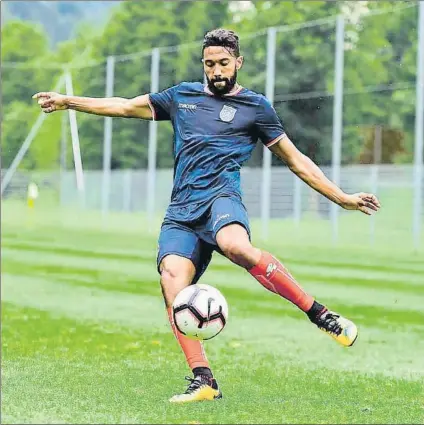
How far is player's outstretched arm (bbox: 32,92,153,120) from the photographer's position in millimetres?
7395

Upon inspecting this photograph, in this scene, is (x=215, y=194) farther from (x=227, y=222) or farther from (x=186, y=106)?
(x=186, y=106)

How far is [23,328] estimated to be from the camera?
11.6 metres

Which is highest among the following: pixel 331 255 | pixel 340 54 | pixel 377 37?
pixel 377 37

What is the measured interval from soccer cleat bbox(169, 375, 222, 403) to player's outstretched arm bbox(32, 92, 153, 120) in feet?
5.49

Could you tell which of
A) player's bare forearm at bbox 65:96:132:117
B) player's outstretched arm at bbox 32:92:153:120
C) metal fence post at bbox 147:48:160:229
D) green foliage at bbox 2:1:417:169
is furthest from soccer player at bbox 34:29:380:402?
green foliage at bbox 2:1:417:169

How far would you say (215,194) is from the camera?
7.01m

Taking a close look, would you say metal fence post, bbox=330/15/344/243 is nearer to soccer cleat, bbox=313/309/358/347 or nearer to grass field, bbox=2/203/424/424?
grass field, bbox=2/203/424/424

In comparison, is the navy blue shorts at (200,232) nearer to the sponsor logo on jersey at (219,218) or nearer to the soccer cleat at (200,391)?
the sponsor logo on jersey at (219,218)

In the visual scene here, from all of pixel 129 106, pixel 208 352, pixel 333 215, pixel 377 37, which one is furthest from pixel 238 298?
pixel 377 37

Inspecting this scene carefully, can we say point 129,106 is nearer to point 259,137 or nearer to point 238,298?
point 259,137

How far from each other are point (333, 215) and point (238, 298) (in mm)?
16746

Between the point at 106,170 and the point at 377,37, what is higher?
the point at 377,37

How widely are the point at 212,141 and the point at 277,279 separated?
35.8 inches

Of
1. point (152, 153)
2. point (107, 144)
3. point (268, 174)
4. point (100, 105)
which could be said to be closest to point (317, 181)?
point (100, 105)
